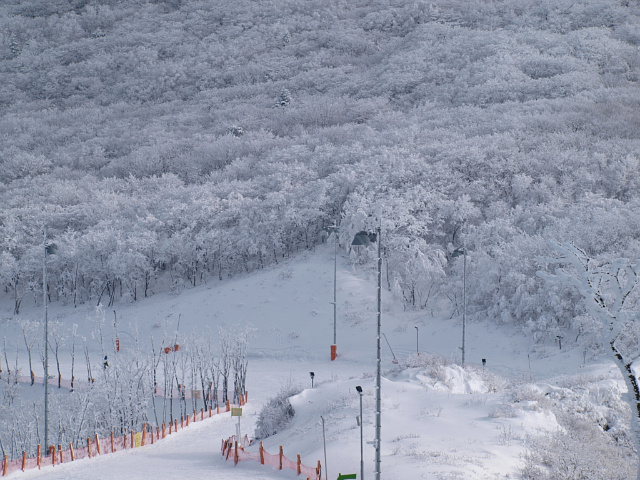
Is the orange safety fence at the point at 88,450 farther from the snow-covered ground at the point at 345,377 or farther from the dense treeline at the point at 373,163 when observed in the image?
the dense treeline at the point at 373,163

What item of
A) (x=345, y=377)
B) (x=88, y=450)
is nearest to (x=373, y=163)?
(x=345, y=377)

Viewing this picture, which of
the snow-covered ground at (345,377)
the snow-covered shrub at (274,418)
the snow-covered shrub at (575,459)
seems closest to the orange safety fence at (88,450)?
the snow-covered ground at (345,377)

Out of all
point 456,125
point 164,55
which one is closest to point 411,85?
point 456,125

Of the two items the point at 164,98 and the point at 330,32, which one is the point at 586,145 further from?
the point at 330,32

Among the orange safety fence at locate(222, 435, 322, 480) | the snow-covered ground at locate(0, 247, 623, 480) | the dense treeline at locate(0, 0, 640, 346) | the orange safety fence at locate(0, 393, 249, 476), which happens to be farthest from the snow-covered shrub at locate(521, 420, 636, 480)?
the orange safety fence at locate(0, 393, 249, 476)

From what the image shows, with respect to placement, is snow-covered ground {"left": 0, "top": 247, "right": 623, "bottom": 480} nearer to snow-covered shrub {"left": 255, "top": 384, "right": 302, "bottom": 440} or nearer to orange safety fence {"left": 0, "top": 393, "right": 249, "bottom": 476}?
orange safety fence {"left": 0, "top": 393, "right": 249, "bottom": 476}

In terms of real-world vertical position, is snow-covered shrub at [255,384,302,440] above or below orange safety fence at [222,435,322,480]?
below
